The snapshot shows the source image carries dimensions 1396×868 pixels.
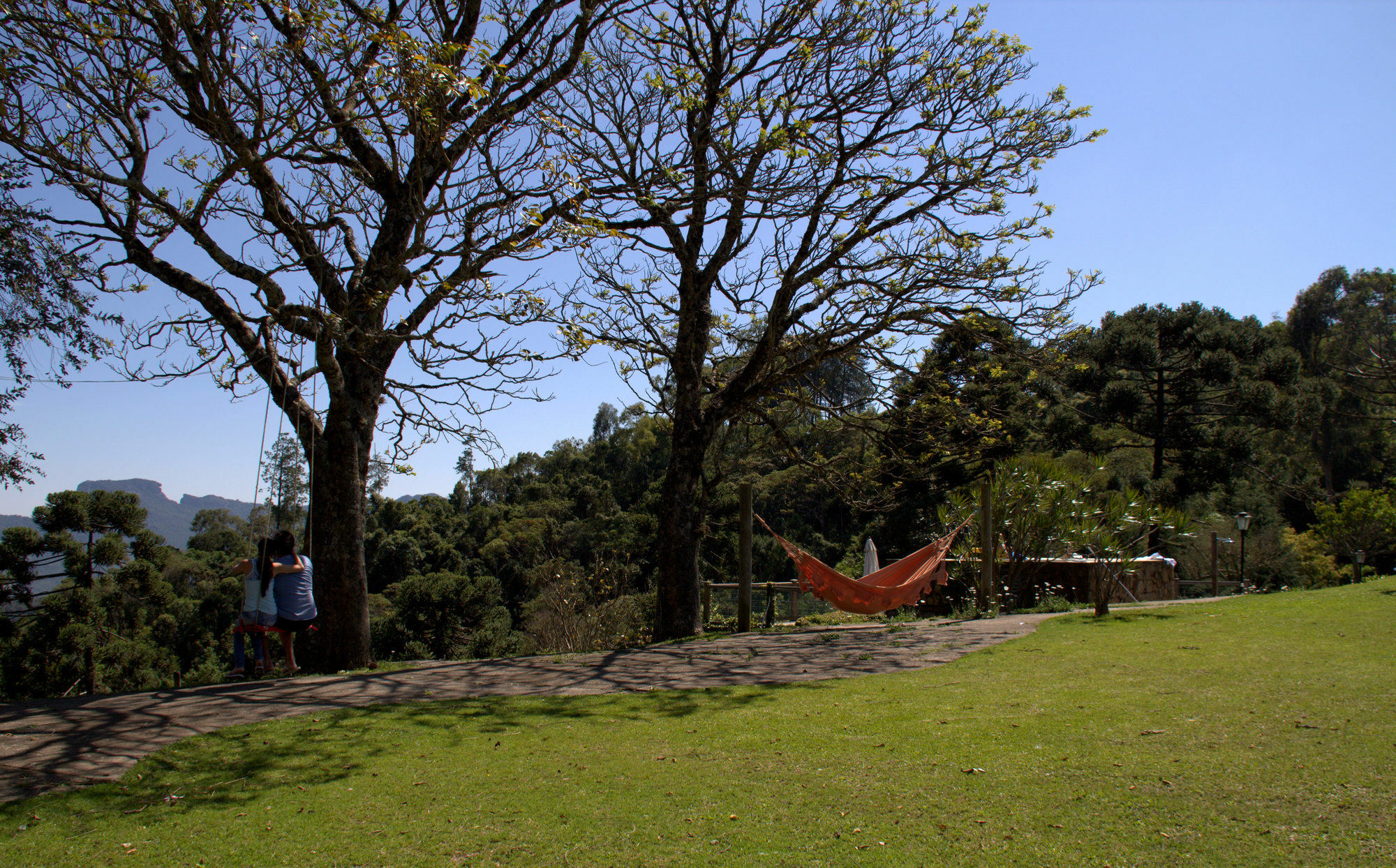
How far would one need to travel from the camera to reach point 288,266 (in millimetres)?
6695

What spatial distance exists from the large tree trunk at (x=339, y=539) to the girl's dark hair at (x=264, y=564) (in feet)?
2.22

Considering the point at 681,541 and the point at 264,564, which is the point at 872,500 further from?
the point at 264,564

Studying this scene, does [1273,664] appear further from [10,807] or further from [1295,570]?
[1295,570]

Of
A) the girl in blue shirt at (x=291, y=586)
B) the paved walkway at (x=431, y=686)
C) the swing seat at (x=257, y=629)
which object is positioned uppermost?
the girl in blue shirt at (x=291, y=586)

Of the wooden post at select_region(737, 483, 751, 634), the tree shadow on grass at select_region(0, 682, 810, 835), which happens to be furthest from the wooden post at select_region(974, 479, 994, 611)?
the tree shadow on grass at select_region(0, 682, 810, 835)

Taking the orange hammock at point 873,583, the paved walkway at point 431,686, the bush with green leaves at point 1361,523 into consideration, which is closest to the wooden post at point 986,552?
the orange hammock at point 873,583

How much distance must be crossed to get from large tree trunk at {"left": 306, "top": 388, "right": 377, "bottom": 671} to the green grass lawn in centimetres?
217

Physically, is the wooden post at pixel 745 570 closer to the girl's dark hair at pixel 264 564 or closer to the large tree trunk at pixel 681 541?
the large tree trunk at pixel 681 541

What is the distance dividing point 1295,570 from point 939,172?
17.5m

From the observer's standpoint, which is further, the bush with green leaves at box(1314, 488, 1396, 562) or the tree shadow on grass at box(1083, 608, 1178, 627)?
the bush with green leaves at box(1314, 488, 1396, 562)

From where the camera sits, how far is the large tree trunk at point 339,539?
6840 millimetres

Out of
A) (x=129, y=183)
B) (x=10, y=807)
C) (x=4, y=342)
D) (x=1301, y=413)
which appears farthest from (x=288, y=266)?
(x=1301, y=413)

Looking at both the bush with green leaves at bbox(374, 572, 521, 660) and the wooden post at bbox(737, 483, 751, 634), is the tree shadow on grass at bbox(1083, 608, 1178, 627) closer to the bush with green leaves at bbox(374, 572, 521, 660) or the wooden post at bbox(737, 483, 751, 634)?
the wooden post at bbox(737, 483, 751, 634)

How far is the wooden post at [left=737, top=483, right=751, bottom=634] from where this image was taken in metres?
9.55
